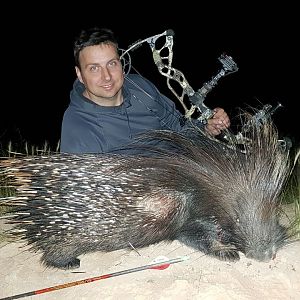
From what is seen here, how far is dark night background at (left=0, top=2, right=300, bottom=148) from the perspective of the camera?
9461 mm

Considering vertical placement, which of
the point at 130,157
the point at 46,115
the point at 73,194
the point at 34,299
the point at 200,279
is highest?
the point at 130,157

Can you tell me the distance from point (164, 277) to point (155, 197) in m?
0.37

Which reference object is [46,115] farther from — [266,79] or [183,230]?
[183,230]

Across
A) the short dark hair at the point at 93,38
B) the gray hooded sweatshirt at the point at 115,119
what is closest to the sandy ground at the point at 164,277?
the gray hooded sweatshirt at the point at 115,119

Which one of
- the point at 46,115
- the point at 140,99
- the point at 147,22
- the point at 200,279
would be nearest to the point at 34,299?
the point at 200,279

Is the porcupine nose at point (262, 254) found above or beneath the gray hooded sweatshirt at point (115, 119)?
beneath

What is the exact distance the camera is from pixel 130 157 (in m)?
2.34

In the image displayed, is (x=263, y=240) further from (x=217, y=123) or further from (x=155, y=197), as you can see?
(x=217, y=123)

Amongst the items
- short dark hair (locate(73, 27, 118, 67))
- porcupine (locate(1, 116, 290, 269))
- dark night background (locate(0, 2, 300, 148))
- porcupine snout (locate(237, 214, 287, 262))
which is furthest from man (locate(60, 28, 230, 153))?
dark night background (locate(0, 2, 300, 148))

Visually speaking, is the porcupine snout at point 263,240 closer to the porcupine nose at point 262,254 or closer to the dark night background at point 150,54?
the porcupine nose at point 262,254

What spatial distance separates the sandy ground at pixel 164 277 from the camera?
7.24 feet

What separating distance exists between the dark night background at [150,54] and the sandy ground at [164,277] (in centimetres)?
455

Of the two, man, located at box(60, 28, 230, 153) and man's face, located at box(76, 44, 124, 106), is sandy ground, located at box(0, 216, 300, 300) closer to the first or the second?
man, located at box(60, 28, 230, 153)

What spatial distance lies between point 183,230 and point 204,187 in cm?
26
